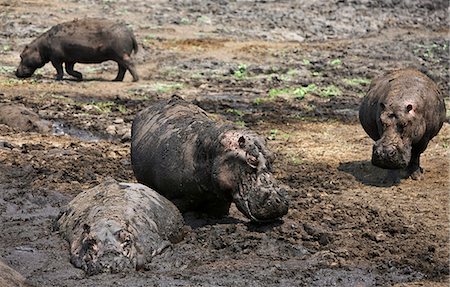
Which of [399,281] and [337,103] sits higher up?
[399,281]

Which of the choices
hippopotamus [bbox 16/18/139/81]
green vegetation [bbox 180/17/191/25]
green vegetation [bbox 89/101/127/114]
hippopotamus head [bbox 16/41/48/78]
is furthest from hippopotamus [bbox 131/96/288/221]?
green vegetation [bbox 180/17/191/25]

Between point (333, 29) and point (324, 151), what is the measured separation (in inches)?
523

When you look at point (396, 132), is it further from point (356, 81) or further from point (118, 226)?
point (356, 81)

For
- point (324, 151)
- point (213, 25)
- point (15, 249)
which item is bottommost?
point (213, 25)

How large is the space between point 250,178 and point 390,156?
2.95 metres

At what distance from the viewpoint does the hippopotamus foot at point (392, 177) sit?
11.6 meters

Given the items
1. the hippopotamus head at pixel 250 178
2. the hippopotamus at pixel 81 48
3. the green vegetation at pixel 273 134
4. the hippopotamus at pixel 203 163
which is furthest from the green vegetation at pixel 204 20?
the hippopotamus head at pixel 250 178

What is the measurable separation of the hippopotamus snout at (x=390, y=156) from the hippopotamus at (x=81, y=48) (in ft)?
30.3

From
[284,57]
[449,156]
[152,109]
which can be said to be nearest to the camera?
[152,109]

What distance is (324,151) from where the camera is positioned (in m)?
13.5

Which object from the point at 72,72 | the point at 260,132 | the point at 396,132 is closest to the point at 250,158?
the point at 396,132

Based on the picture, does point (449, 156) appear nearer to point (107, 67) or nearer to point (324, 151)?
point (324, 151)

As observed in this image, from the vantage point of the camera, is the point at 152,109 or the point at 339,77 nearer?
the point at 152,109

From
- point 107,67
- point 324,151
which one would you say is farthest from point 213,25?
point 324,151
